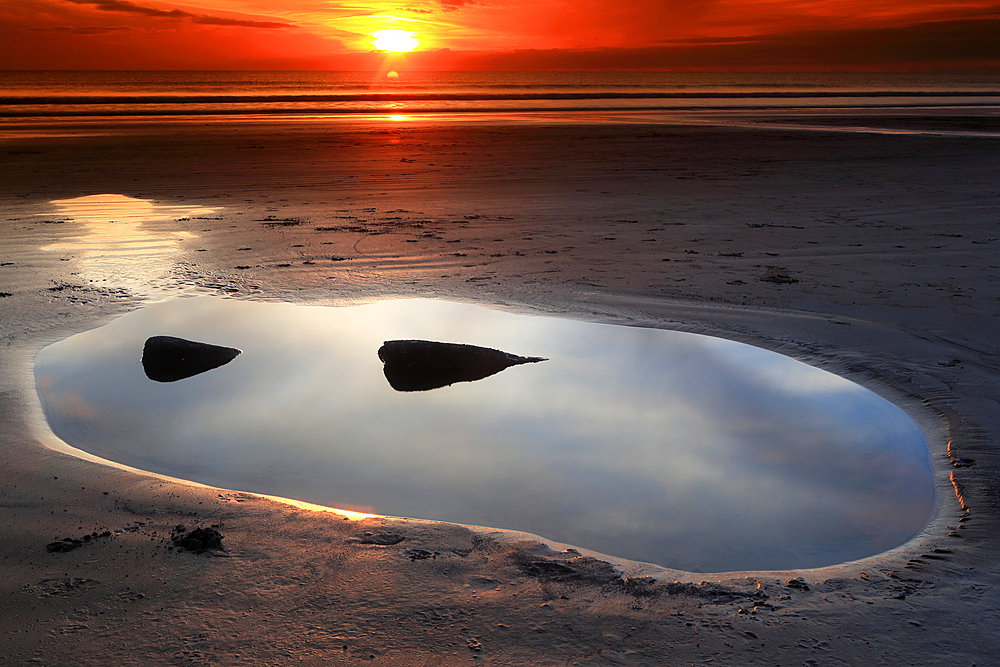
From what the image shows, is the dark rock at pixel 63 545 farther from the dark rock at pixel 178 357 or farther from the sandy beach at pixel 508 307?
the dark rock at pixel 178 357

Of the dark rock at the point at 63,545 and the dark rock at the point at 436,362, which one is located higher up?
the dark rock at the point at 436,362

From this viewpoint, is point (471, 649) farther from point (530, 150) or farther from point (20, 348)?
point (530, 150)

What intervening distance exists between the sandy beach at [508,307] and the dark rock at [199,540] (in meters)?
0.05

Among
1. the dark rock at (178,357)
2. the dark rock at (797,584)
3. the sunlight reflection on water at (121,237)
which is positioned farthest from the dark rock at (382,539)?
the sunlight reflection on water at (121,237)

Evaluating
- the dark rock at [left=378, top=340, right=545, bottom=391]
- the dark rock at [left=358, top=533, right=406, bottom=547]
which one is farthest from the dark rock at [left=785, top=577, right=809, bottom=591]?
the dark rock at [left=378, top=340, right=545, bottom=391]

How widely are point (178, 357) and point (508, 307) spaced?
8.65 feet

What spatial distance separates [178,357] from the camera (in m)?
5.00

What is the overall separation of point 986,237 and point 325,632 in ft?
29.8

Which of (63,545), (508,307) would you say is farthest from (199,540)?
(508,307)

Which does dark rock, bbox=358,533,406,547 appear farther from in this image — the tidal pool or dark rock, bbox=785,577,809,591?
dark rock, bbox=785,577,809,591

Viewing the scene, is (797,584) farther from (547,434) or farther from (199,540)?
(199,540)

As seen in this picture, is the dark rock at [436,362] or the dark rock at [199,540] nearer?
the dark rock at [199,540]

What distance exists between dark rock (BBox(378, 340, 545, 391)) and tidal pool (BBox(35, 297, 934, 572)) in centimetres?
6

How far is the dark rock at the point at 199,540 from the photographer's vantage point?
283 cm
